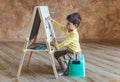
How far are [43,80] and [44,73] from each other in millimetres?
282

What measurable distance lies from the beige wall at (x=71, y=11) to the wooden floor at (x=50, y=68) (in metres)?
0.60

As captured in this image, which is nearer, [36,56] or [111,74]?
[111,74]

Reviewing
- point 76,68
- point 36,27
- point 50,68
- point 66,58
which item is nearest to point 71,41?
point 66,58

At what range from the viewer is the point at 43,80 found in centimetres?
320

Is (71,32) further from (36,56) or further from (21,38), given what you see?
(21,38)

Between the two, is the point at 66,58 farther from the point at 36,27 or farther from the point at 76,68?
the point at 36,27

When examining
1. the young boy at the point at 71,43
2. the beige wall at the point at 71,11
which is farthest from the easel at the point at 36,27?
the beige wall at the point at 71,11

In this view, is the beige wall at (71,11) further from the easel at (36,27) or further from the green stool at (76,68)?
the green stool at (76,68)

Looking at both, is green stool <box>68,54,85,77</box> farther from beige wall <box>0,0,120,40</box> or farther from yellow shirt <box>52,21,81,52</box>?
beige wall <box>0,0,120,40</box>

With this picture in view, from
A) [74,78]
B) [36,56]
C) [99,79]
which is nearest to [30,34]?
[74,78]

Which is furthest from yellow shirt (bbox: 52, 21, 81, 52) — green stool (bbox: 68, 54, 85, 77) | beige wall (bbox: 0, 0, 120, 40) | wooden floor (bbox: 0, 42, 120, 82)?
beige wall (bbox: 0, 0, 120, 40)

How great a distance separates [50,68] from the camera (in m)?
3.74

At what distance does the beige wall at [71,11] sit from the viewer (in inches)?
228

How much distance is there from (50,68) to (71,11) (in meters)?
2.48
